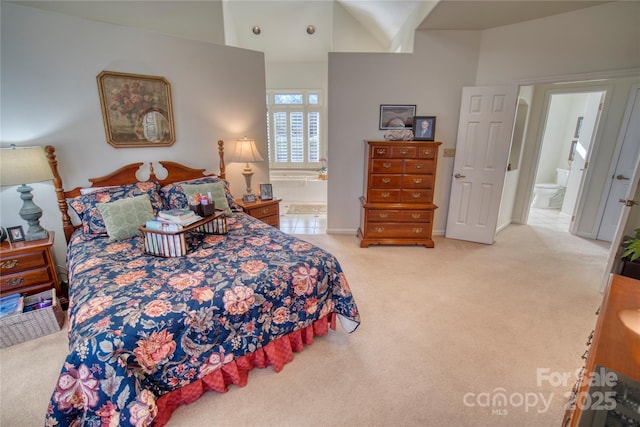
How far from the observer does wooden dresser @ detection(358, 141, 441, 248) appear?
3719 millimetres

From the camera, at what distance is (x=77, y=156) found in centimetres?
282

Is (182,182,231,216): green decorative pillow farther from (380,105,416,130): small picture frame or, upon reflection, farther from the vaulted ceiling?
(380,105,416,130): small picture frame

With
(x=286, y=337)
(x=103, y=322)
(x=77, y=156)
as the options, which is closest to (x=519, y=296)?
(x=286, y=337)

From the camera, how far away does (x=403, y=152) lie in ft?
12.2

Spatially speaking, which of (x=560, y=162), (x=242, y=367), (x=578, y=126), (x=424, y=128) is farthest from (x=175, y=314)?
(x=560, y=162)

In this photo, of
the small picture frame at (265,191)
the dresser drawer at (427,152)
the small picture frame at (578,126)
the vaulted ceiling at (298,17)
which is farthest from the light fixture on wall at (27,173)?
the small picture frame at (578,126)

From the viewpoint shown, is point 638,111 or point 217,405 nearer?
point 217,405

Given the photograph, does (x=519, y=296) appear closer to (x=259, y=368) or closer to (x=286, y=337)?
(x=286, y=337)

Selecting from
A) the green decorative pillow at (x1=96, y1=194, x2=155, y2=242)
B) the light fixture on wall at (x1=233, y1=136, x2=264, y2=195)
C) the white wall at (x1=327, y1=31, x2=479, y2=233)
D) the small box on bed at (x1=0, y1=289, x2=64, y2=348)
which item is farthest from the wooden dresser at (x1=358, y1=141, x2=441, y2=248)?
→ the small box on bed at (x1=0, y1=289, x2=64, y2=348)

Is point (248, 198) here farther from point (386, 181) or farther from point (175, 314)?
point (175, 314)

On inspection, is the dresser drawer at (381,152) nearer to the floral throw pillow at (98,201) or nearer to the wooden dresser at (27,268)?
the floral throw pillow at (98,201)

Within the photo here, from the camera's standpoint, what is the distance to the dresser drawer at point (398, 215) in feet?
12.7

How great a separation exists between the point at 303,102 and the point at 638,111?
5503mm

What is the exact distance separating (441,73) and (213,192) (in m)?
3.27
